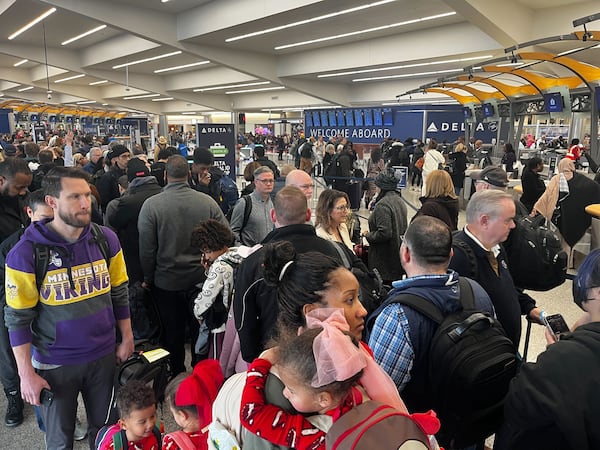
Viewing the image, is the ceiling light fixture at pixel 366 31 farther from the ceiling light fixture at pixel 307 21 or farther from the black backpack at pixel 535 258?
the black backpack at pixel 535 258

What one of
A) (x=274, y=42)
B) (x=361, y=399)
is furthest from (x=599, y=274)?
(x=274, y=42)

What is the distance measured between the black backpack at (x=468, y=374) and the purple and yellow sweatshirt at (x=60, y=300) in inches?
60.2

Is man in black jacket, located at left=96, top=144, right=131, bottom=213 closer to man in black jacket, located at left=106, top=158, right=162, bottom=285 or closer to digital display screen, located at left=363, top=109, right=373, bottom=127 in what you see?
man in black jacket, located at left=106, top=158, right=162, bottom=285

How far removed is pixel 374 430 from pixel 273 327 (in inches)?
41.7

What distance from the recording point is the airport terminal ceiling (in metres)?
8.74

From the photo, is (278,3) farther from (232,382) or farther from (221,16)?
(232,382)

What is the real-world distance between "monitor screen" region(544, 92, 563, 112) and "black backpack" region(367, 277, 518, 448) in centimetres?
1104

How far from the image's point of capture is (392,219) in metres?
3.91

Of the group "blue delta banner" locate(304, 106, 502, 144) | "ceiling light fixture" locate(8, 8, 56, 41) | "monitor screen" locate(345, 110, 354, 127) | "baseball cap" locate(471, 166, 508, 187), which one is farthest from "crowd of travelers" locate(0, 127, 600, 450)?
"monitor screen" locate(345, 110, 354, 127)

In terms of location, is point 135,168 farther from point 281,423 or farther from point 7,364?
point 281,423

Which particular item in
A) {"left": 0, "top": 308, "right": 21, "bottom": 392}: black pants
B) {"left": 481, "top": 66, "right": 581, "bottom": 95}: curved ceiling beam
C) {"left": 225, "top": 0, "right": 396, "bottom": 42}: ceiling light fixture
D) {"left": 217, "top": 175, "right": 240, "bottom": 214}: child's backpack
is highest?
{"left": 225, "top": 0, "right": 396, "bottom": 42}: ceiling light fixture

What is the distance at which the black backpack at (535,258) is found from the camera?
9.21ft

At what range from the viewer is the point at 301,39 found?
13.0m

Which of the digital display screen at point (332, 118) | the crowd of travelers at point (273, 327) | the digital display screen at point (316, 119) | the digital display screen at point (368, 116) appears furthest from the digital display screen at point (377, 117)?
the crowd of travelers at point (273, 327)
